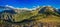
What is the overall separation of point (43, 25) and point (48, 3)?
1.07 ft

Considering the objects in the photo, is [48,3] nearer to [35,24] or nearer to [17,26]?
[35,24]

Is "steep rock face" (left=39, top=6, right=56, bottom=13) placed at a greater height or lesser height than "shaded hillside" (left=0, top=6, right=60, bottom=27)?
greater

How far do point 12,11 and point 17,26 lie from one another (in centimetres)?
24

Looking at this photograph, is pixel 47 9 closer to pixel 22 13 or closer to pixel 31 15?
pixel 31 15

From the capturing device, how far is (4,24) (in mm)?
1999

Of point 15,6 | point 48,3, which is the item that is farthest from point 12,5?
point 48,3

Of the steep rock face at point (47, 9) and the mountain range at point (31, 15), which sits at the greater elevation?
the steep rock face at point (47, 9)

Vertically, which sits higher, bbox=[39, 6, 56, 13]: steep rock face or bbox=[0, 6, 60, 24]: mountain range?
bbox=[39, 6, 56, 13]: steep rock face

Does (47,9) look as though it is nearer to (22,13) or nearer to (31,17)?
(31,17)

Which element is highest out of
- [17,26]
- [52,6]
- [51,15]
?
[52,6]

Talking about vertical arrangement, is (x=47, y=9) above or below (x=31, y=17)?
above

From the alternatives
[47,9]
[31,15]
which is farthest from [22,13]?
[47,9]

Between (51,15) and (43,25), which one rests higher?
(51,15)

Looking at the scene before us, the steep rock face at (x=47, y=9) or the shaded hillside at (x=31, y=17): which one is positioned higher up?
the steep rock face at (x=47, y=9)
